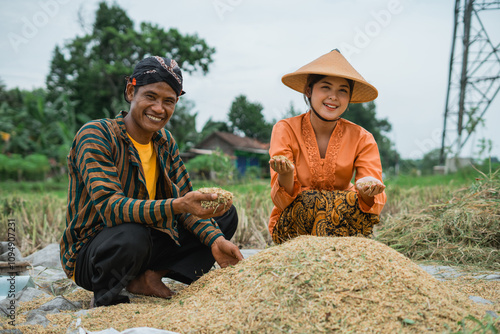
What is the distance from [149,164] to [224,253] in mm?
629

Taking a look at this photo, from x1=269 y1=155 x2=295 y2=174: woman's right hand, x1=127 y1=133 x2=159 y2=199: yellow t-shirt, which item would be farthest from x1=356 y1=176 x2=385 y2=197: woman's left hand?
x1=127 y1=133 x2=159 y2=199: yellow t-shirt

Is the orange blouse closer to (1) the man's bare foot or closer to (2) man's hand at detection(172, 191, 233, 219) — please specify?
(2) man's hand at detection(172, 191, 233, 219)

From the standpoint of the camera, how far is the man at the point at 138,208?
72.7 inches

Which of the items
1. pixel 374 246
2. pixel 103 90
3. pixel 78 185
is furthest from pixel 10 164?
pixel 374 246

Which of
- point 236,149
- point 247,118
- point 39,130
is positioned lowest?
point 236,149

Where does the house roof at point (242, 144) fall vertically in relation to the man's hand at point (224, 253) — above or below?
above

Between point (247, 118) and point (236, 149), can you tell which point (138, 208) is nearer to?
point (236, 149)

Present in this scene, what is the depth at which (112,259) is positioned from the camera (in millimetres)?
1836

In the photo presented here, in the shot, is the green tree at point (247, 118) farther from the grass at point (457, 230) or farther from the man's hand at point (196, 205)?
the man's hand at point (196, 205)

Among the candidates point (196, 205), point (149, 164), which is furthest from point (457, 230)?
point (149, 164)

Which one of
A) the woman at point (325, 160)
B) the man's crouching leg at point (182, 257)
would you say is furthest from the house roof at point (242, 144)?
the man's crouching leg at point (182, 257)

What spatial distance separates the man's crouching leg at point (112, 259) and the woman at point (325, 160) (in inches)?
33.3

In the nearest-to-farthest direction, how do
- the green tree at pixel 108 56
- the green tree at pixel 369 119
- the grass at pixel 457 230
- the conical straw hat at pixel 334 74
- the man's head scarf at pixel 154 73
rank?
the man's head scarf at pixel 154 73 < the conical straw hat at pixel 334 74 < the grass at pixel 457 230 < the green tree at pixel 108 56 < the green tree at pixel 369 119

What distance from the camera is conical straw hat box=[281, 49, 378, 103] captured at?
92.4 inches
